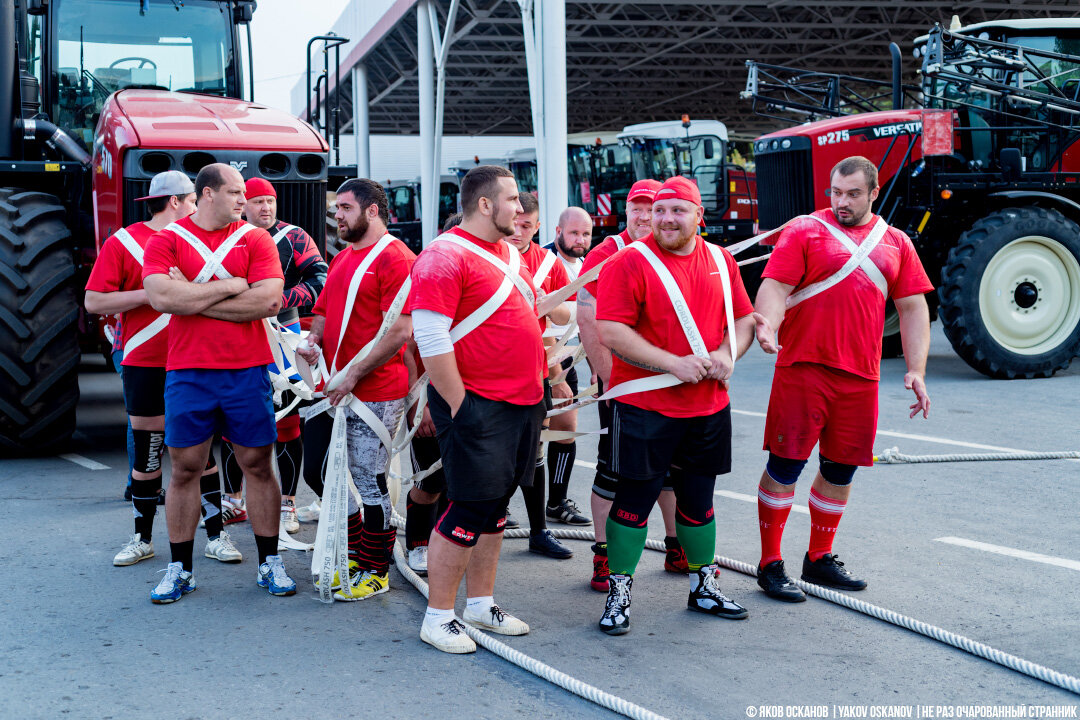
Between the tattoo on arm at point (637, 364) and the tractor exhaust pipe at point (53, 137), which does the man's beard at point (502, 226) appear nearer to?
the tattoo on arm at point (637, 364)

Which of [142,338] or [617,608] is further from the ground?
[142,338]

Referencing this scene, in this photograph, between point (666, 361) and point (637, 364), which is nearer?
point (666, 361)

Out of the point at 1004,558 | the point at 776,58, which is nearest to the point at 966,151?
the point at 1004,558

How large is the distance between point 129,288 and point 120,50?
3673 mm

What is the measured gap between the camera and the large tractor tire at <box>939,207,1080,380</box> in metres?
10.6

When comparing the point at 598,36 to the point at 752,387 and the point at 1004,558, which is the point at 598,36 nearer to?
the point at 752,387

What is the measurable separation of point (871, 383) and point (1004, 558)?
1166mm

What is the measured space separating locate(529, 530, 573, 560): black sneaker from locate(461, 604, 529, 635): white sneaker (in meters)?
1.14

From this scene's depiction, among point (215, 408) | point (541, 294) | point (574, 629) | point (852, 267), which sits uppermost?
point (852, 267)

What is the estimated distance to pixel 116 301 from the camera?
18.2ft

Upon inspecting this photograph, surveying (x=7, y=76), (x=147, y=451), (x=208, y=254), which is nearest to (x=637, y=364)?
(x=208, y=254)

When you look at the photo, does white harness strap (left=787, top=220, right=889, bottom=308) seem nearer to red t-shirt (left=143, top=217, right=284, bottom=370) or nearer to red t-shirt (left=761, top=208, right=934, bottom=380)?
red t-shirt (left=761, top=208, right=934, bottom=380)

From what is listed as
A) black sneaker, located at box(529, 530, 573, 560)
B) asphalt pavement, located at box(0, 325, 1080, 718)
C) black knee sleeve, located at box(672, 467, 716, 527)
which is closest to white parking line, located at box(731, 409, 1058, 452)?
asphalt pavement, located at box(0, 325, 1080, 718)

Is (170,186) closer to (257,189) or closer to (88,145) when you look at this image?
(257,189)
